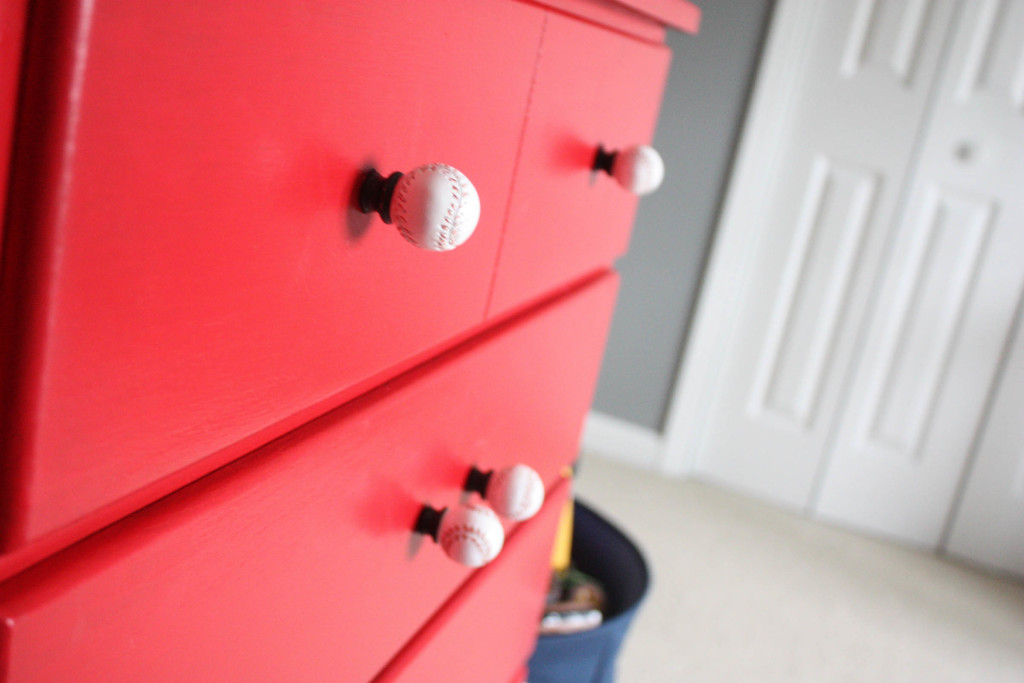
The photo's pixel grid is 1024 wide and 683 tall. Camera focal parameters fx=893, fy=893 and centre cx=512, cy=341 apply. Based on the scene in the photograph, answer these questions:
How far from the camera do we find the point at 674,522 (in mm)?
2049

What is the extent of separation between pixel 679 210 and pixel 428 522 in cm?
177

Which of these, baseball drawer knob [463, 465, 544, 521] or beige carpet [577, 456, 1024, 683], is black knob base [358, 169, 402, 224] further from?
beige carpet [577, 456, 1024, 683]

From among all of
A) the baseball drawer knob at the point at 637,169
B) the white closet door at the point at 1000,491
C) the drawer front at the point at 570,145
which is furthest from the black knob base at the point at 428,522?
the white closet door at the point at 1000,491

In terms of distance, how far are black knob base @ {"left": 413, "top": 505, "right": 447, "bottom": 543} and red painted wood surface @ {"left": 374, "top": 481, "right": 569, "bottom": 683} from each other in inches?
3.4

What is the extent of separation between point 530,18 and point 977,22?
1831 millimetres

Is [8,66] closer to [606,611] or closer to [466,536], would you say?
[466,536]

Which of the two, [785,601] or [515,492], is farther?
[785,601]

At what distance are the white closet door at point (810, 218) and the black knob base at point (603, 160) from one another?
1.54m

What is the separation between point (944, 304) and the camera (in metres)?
2.03

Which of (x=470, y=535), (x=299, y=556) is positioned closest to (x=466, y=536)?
(x=470, y=535)

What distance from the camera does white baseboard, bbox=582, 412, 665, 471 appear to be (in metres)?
2.29

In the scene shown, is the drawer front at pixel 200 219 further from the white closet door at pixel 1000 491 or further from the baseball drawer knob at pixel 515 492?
the white closet door at pixel 1000 491

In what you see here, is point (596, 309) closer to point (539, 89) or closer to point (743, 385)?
point (539, 89)

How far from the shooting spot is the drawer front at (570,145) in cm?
49
